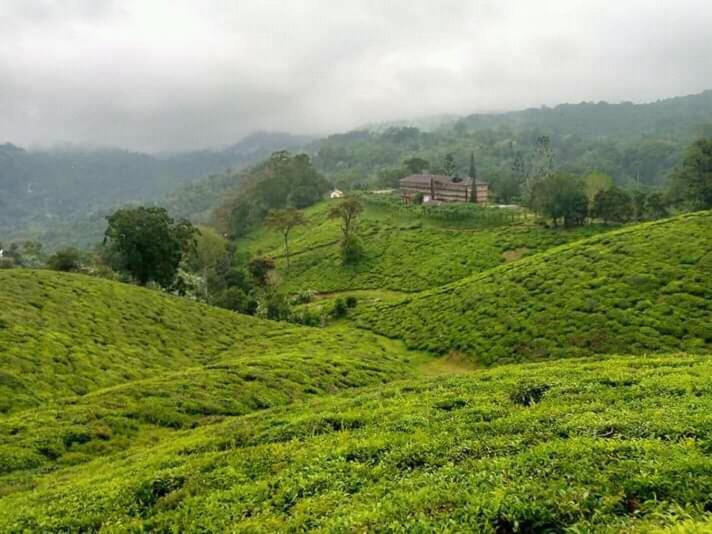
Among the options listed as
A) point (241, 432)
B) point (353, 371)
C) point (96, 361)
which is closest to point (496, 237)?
point (353, 371)

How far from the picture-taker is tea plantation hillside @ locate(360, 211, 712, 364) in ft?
101

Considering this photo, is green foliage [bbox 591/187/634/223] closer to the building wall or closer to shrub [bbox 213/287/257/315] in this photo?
the building wall

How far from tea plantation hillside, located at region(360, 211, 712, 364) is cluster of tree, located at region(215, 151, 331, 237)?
9682 cm

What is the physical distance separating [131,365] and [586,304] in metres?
30.4

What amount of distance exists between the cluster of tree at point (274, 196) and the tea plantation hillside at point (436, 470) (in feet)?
406

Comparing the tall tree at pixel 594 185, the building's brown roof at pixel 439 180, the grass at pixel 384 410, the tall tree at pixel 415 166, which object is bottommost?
the grass at pixel 384 410

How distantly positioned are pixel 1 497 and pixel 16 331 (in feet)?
57.0

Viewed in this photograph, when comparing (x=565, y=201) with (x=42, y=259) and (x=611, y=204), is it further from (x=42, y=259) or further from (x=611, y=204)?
(x=42, y=259)

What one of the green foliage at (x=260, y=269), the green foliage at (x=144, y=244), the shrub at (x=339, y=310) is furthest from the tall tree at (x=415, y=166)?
the green foliage at (x=144, y=244)

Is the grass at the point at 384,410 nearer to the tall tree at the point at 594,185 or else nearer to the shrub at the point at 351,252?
the tall tree at the point at 594,185

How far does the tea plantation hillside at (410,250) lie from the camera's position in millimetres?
70375

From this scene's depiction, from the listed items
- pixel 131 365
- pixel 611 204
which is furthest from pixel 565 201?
pixel 131 365

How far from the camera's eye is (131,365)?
94.9ft

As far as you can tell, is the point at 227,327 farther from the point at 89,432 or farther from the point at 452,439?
the point at 452,439
